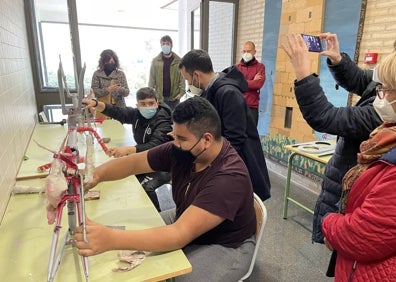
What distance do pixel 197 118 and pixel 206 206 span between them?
35 centimetres

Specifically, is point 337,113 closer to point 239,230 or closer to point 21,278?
point 239,230

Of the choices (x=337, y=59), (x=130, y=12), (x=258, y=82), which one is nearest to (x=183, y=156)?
(x=337, y=59)

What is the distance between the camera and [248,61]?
3758 mm

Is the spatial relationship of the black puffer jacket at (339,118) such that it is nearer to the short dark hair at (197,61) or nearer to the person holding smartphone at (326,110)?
the person holding smartphone at (326,110)

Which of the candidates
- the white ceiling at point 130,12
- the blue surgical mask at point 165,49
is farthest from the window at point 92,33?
the blue surgical mask at point 165,49

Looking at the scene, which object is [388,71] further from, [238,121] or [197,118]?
[238,121]

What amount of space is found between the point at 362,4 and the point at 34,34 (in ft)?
12.0

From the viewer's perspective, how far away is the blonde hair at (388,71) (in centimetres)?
86

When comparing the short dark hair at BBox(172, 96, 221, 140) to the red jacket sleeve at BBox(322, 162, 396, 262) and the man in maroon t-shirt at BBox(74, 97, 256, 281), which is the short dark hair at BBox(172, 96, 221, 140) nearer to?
the man in maroon t-shirt at BBox(74, 97, 256, 281)

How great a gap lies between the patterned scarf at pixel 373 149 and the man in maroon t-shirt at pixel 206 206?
1.17ft

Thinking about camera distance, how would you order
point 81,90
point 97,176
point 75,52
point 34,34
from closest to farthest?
point 81,90 < point 97,176 < point 34,34 < point 75,52

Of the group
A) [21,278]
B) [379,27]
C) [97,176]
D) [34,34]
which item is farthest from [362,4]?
[34,34]

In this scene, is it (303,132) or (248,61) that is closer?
(303,132)

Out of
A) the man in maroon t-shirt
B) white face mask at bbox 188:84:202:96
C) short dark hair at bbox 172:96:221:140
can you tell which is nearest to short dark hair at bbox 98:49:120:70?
white face mask at bbox 188:84:202:96
